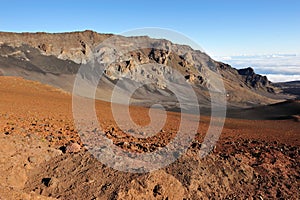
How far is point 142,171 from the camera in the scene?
26.2 feet

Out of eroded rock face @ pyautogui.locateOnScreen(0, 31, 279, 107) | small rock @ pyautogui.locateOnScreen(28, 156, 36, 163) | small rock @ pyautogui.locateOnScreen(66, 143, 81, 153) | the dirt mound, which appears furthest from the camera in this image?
eroded rock face @ pyautogui.locateOnScreen(0, 31, 279, 107)

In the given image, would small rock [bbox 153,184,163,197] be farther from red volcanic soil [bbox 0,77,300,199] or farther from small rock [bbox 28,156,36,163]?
small rock [bbox 28,156,36,163]

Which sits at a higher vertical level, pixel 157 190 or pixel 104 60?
pixel 104 60

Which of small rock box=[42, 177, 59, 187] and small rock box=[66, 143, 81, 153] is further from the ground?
small rock box=[66, 143, 81, 153]

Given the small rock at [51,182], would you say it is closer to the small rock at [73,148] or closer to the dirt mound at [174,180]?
the dirt mound at [174,180]

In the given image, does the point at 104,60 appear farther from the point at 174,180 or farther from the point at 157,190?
the point at 157,190

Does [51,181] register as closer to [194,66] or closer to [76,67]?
[76,67]

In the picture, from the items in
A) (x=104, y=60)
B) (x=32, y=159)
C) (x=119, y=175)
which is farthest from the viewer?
(x=104, y=60)

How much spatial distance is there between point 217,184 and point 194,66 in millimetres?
133472

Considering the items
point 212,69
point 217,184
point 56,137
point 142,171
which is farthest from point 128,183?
point 212,69

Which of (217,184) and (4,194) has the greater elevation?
(4,194)

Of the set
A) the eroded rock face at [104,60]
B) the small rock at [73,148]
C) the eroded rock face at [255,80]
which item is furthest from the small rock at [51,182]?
the eroded rock face at [255,80]

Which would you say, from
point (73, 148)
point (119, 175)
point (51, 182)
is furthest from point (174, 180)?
point (73, 148)

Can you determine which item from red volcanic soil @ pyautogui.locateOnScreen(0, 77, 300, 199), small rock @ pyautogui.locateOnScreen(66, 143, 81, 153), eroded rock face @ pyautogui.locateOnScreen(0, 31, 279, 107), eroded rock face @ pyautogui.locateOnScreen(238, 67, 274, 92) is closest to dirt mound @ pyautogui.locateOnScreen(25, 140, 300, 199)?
red volcanic soil @ pyautogui.locateOnScreen(0, 77, 300, 199)
